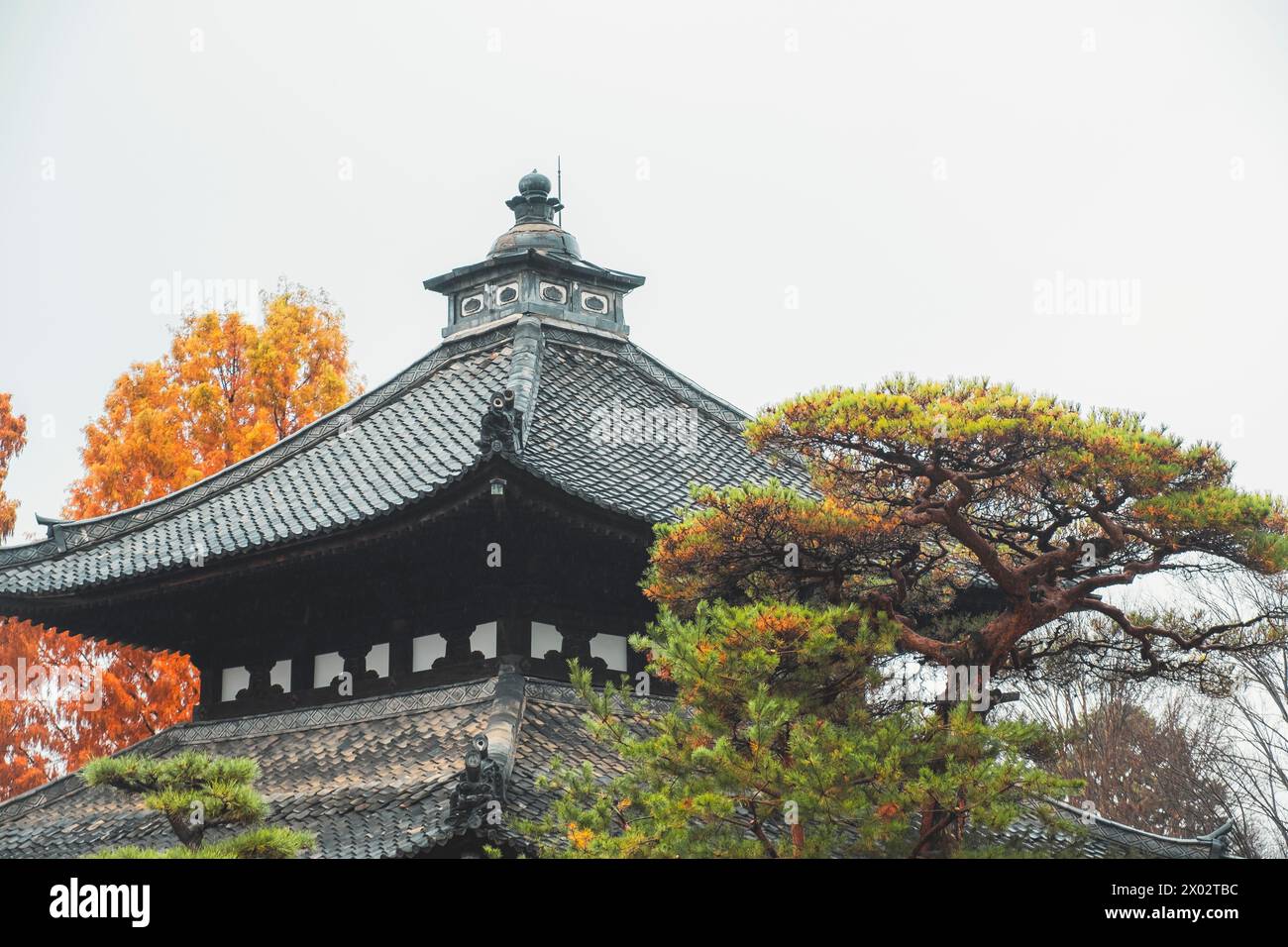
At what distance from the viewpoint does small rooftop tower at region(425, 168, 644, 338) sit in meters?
21.3

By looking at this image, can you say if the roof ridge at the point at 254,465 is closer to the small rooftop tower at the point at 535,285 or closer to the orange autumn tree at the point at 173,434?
the small rooftop tower at the point at 535,285

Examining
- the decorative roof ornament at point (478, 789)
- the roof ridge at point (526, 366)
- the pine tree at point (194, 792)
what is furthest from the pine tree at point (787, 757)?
the roof ridge at point (526, 366)

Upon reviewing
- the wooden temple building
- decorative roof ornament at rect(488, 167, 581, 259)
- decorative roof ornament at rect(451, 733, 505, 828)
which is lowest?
decorative roof ornament at rect(451, 733, 505, 828)

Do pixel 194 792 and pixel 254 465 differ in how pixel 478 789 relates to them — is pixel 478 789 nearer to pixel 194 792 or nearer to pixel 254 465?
pixel 194 792

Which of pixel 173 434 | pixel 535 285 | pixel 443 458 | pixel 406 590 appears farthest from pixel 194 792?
pixel 173 434

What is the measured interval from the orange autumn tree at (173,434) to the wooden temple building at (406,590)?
919 centimetres

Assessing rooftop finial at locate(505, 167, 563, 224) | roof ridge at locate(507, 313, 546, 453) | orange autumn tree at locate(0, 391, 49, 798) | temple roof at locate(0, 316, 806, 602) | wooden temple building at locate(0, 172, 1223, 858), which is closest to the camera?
wooden temple building at locate(0, 172, 1223, 858)

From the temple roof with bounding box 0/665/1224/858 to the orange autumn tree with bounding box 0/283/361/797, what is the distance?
981cm

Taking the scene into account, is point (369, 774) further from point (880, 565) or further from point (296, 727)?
point (880, 565)

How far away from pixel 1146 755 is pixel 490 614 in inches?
1067

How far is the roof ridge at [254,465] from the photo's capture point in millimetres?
18734

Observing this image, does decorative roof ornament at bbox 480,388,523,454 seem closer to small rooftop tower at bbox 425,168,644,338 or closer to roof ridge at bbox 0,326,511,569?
roof ridge at bbox 0,326,511,569

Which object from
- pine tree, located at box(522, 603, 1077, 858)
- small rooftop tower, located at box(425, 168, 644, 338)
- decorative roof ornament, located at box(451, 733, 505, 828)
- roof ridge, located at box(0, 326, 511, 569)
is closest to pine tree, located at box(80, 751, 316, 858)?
decorative roof ornament, located at box(451, 733, 505, 828)
